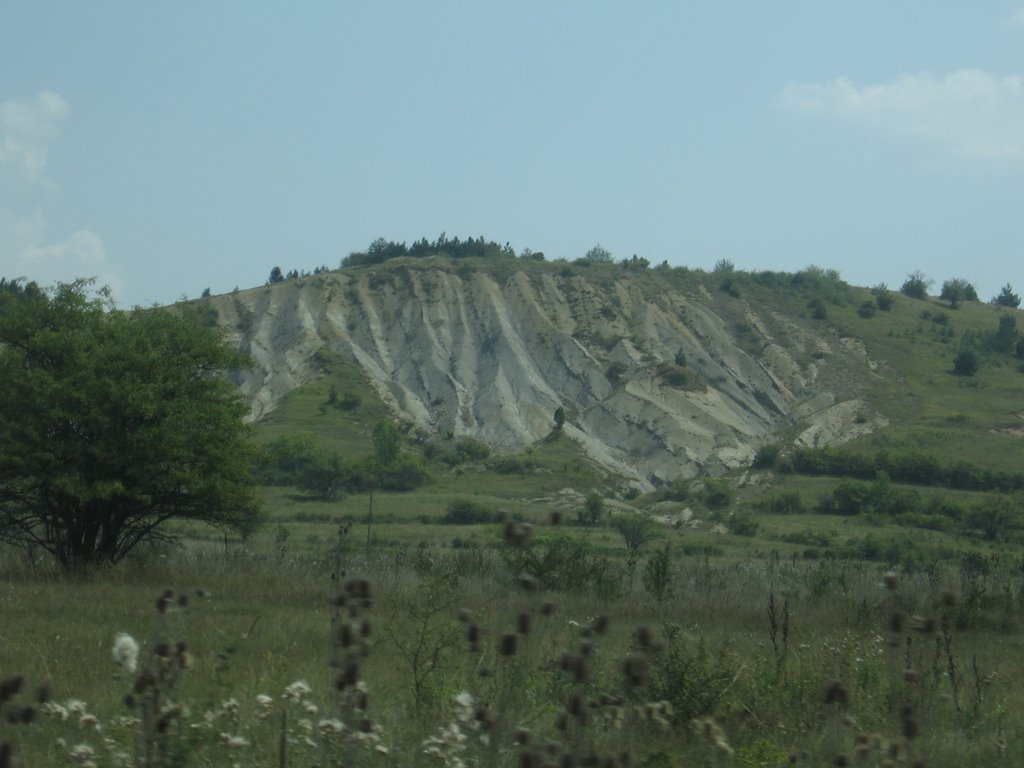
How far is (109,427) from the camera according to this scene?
1988 cm

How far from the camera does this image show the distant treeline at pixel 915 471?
5612cm

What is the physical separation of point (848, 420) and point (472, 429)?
24.8m

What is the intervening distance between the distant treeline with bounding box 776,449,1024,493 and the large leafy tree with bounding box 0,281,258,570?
42.4 m

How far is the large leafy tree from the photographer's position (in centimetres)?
1950

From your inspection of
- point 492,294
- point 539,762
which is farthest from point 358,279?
point 539,762

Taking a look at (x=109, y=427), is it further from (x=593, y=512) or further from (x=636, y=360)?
(x=636, y=360)

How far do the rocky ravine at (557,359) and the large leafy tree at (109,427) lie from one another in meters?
46.4

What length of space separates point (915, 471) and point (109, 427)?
47361 mm

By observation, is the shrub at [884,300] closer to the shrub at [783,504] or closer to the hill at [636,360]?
the hill at [636,360]

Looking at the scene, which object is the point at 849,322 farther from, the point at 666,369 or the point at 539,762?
the point at 539,762

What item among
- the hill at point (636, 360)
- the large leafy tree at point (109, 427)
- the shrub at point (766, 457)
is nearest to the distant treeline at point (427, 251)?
the hill at point (636, 360)

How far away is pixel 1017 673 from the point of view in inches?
470

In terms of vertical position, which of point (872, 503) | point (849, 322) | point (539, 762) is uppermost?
point (849, 322)

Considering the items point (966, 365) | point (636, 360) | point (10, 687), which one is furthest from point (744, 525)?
point (10, 687)
